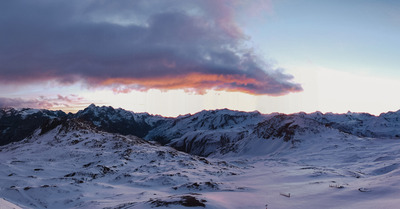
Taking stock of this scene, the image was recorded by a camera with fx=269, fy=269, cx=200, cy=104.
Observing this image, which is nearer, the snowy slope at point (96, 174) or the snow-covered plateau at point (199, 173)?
the snow-covered plateau at point (199, 173)

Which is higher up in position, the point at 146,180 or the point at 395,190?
the point at 395,190

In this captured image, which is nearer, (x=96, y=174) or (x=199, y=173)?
(x=96, y=174)

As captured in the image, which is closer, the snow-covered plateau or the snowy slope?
the snow-covered plateau

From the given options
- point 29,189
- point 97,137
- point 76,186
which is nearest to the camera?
point 29,189

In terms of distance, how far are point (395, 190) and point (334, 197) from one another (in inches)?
151

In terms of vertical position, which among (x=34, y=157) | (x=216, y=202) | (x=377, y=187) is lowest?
(x=34, y=157)

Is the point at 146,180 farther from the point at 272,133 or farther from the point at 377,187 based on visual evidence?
the point at 272,133

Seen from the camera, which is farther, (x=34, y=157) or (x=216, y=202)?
(x=34, y=157)

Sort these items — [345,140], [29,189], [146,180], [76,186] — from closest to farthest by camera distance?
[29,189]
[76,186]
[146,180]
[345,140]

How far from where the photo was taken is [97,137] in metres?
91.8

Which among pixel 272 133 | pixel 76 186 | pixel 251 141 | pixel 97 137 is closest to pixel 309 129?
pixel 272 133

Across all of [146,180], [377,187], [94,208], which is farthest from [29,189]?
[377,187]

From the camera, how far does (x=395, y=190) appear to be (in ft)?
60.0

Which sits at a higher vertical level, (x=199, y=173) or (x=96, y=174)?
(x=199, y=173)
